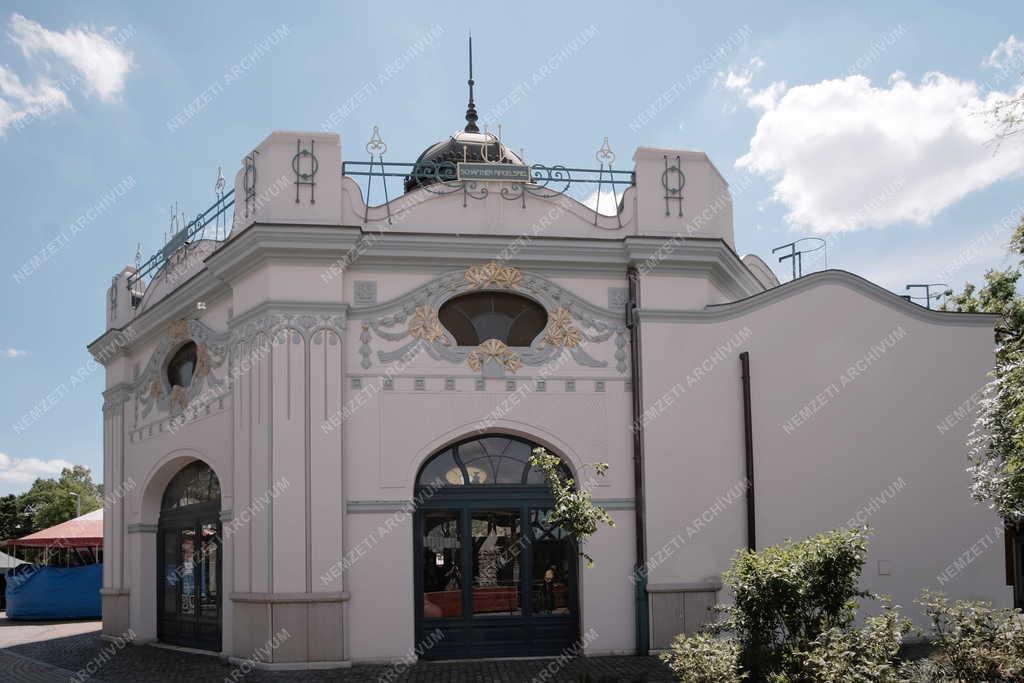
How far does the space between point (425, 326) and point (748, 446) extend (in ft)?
17.5

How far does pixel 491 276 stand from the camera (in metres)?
16.1

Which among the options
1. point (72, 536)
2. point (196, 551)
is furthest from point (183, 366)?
point (72, 536)

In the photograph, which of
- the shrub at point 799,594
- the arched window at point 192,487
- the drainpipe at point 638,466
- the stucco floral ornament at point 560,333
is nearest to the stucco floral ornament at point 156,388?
the arched window at point 192,487

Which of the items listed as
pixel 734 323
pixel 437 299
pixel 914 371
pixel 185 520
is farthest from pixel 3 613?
pixel 914 371

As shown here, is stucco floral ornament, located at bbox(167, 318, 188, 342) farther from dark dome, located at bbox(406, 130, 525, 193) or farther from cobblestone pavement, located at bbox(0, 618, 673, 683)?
cobblestone pavement, located at bbox(0, 618, 673, 683)

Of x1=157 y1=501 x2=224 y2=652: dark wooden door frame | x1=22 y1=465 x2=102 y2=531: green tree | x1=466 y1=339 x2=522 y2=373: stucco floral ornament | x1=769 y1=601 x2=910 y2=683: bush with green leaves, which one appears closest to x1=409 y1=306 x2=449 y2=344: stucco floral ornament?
x1=466 y1=339 x2=522 y2=373: stucco floral ornament

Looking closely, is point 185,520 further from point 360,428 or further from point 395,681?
point 395,681

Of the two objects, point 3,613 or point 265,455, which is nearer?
point 265,455

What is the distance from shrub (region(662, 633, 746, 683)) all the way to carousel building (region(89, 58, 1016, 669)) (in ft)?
14.9

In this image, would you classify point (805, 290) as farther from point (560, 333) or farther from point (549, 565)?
point (549, 565)

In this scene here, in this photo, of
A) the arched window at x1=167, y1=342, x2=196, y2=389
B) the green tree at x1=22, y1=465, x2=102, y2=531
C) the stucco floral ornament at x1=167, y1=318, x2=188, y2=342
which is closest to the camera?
the stucco floral ornament at x1=167, y1=318, x2=188, y2=342

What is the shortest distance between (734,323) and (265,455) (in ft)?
24.8

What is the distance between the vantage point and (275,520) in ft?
49.3

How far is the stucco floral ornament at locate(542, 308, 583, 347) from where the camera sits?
52.7ft
